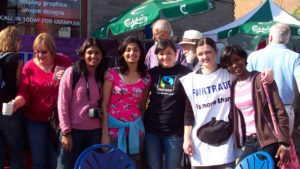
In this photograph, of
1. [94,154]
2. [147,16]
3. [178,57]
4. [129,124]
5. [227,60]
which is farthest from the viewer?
[147,16]

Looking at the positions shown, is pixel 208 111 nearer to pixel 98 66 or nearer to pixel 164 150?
pixel 164 150

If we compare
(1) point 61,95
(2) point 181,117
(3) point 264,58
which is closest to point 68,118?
(1) point 61,95

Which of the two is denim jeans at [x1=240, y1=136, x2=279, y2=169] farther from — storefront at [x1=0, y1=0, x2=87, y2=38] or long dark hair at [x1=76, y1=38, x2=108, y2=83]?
storefront at [x1=0, y1=0, x2=87, y2=38]

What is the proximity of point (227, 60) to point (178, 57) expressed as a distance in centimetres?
100

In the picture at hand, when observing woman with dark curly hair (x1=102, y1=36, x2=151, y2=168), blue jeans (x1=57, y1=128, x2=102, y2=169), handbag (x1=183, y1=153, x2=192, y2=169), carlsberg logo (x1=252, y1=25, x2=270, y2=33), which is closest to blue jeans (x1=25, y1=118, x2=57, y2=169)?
blue jeans (x1=57, y1=128, x2=102, y2=169)

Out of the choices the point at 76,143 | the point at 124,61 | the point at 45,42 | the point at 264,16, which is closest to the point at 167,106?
the point at 124,61

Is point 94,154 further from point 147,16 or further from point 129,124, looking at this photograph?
point 147,16

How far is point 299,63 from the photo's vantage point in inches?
144

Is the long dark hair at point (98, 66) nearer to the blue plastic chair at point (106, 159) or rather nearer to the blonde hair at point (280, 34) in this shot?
the blue plastic chair at point (106, 159)

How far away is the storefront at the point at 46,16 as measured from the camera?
567 cm

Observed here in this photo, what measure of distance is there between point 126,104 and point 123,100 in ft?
0.15

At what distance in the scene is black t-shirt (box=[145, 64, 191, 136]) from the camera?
9.48ft

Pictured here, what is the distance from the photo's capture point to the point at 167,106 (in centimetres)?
289

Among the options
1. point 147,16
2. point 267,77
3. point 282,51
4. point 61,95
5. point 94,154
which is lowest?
point 94,154
